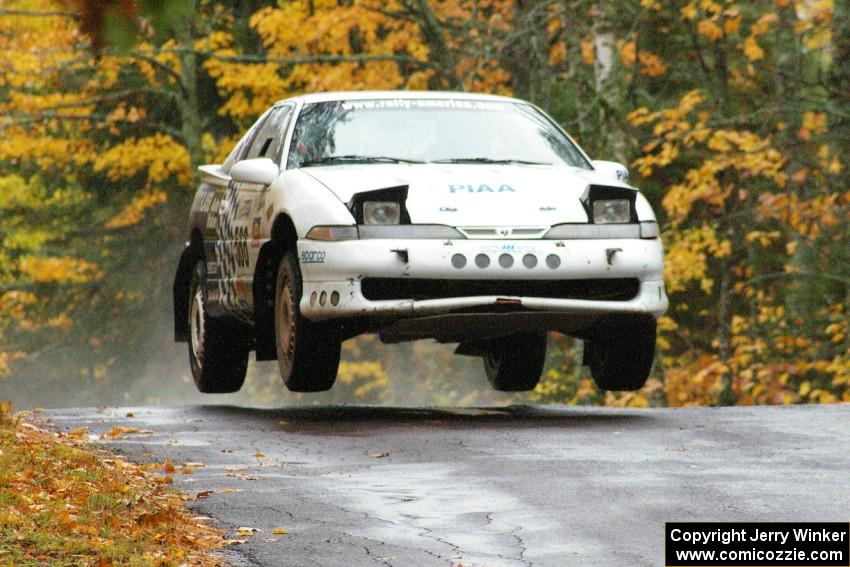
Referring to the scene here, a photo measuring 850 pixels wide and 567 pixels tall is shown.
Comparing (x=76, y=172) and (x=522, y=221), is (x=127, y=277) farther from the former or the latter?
(x=522, y=221)

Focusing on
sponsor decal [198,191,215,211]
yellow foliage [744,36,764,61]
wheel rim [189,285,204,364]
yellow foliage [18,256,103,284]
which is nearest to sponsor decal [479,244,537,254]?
wheel rim [189,285,204,364]

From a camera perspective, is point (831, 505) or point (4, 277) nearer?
point (831, 505)

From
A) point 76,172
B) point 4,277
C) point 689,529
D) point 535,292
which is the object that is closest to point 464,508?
point 689,529

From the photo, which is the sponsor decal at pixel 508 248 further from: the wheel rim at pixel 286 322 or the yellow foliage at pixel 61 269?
the yellow foliage at pixel 61 269

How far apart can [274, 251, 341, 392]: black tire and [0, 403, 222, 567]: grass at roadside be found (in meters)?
1.70

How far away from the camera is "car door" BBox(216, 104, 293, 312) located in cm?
1107

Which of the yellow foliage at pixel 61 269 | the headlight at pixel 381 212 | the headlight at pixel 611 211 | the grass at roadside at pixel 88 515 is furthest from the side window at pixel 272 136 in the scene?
the yellow foliage at pixel 61 269

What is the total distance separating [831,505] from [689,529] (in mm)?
835

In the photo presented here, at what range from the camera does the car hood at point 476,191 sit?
32.3 feet

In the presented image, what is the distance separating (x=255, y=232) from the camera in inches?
432

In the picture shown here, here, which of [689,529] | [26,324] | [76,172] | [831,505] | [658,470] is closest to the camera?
[689,529]

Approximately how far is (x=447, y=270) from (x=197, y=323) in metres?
3.54

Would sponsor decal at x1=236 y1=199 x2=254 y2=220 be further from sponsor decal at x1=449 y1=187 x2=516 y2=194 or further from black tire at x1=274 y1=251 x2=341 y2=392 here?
sponsor decal at x1=449 y1=187 x2=516 y2=194

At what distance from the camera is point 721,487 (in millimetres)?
7496
